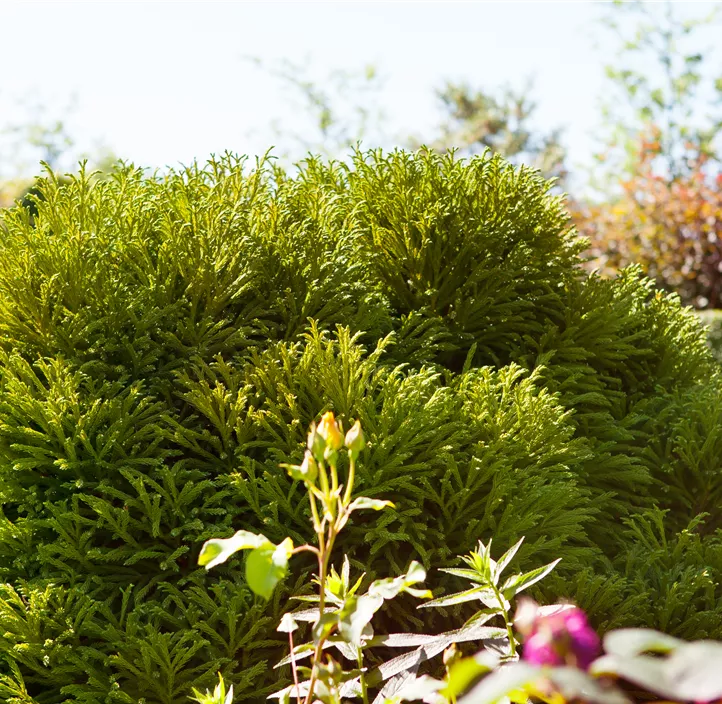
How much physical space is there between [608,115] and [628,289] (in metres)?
31.7

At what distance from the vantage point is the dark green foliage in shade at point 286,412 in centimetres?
233

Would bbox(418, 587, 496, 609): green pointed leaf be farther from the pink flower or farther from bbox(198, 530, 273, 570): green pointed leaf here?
the pink flower

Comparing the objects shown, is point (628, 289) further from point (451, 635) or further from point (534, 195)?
point (451, 635)

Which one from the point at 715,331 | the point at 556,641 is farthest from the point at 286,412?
the point at 715,331

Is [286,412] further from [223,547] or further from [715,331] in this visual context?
[715,331]

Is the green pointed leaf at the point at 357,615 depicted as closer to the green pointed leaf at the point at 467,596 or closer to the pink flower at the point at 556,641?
the green pointed leaf at the point at 467,596

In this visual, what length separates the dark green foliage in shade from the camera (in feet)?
7.64

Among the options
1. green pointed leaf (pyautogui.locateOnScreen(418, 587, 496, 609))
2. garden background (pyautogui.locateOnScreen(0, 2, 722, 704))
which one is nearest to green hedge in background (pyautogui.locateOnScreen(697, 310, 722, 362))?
garden background (pyautogui.locateOnScreen(0, 2, 722, 704))

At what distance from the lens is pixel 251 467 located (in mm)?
2396

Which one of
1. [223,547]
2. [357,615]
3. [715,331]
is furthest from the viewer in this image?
[715,331]

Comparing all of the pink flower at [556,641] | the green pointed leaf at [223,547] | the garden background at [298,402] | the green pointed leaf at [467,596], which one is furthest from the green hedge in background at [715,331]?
the pink flower at [556,641]

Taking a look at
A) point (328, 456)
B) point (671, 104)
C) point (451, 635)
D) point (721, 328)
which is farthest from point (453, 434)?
point (671, 104)

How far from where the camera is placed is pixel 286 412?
253 cm

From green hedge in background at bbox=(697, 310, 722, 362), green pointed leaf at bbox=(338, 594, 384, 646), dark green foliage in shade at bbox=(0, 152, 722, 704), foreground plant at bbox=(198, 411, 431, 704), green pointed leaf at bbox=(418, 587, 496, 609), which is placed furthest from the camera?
green hedge in background at bbox=(697, 310, 722, 362)
